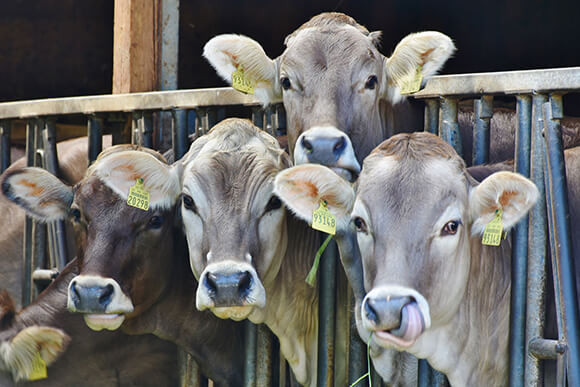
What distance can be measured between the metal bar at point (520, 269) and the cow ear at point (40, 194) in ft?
8.12

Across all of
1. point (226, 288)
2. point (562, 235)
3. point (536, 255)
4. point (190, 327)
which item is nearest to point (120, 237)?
point (190, 327)

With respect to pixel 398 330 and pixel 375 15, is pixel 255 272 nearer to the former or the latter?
pixel 398 330

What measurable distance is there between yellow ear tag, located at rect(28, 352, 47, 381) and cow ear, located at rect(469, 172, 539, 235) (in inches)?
93.2

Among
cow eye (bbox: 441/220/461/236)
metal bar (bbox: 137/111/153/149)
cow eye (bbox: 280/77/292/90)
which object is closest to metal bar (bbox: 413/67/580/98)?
cow eye (bbox: 280/77/292/90)

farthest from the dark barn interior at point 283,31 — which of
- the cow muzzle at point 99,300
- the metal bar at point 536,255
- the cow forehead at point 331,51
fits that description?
the metal bar at point 536,255

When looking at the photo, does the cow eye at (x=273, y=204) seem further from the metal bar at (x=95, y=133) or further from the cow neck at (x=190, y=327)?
the metal bar at (x=95, y=133)

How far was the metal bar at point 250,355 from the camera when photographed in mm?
4871

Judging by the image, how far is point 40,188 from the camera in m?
5.02

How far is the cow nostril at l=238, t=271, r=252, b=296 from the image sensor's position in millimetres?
3885

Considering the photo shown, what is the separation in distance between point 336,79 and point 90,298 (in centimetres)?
161

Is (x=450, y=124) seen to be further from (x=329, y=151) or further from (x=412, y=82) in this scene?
(x=329, y=151)

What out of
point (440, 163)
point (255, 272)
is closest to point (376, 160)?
point (440, 163)

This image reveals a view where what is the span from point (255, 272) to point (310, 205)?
0.39 metres

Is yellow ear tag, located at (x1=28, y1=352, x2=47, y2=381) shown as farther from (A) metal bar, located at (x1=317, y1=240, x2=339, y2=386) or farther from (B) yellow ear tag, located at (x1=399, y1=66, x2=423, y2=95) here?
(B) yellow ear tag, located at (x1=399, y1=66, x2=423, y2=95)
